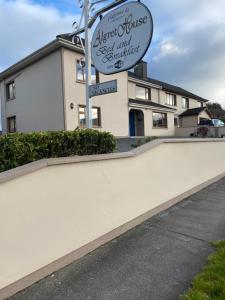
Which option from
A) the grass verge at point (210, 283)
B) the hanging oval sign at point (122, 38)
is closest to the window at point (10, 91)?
the hanging oval sign at point (122, 38)

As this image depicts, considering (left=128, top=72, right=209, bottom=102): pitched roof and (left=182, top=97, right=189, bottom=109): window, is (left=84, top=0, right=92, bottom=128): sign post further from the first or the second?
(left=182, top=97, right=189, bottom=109): window

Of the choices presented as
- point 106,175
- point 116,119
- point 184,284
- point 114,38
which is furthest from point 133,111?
point 184,284

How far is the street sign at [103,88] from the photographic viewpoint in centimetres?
661

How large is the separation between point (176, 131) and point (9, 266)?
27076 millimetres

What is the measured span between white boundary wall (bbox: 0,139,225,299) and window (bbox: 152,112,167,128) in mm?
20097

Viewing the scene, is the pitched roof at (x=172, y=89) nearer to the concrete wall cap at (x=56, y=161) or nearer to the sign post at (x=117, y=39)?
the sign post at (x=117, y=39)

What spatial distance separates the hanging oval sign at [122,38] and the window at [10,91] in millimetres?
16299

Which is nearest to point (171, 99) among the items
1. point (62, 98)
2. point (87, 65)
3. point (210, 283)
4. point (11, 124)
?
point (11, 124)

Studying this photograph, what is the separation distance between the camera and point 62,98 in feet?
56.5

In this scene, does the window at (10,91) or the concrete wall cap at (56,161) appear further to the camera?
the window at (10,91)

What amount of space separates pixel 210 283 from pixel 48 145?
2958 mm

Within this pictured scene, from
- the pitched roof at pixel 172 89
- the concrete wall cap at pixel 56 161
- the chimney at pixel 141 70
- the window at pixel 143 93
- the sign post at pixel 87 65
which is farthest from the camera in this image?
the pitched roof at pixel 172 89

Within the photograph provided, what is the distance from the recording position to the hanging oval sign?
6.05 metres

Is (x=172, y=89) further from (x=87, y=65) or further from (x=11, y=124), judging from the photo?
(x=87, y=65)
